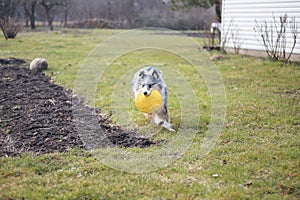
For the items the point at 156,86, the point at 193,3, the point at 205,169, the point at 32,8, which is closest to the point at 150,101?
the point at 156,86

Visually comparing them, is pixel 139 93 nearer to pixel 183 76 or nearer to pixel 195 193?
pixel 195 193

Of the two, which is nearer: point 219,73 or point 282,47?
point 219,73

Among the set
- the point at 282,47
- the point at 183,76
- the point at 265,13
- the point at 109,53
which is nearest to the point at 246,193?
the point at 183,76

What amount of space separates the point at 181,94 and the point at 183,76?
230 centimetres

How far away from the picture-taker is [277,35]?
11.7 m

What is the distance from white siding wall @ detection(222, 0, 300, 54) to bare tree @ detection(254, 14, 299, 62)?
0.49 feet

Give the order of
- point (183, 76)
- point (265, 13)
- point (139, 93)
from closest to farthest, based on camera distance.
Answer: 1. point (139, 93)
2. point (183, 76)
3. point (265, 13)

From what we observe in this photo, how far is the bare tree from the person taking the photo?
10.9 meters

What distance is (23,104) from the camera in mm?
7105

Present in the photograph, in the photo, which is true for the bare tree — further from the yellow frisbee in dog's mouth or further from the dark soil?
the yellow frisbee in dog's mouth

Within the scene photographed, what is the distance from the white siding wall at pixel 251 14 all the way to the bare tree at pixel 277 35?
149 mm

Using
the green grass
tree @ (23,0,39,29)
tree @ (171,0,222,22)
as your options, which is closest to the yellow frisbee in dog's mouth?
the green grass

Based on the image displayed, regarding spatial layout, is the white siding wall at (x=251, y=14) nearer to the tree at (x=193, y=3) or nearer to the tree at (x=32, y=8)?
the tree at (x=193, y=3)

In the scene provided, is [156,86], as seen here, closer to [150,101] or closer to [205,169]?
[150,101]
